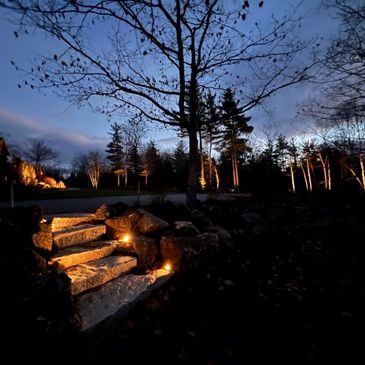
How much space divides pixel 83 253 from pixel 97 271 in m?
0.40

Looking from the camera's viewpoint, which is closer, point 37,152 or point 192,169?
point 192,169

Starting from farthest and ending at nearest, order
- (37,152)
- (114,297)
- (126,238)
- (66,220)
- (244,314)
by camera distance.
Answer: (37,152) < (126,238) < (66,220) < (244,314) < (114,297)

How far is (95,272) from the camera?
8.70 ft

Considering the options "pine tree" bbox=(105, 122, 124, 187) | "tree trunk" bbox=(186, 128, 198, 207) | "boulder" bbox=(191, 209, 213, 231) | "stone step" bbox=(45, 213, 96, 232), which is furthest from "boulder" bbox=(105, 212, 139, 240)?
"pine tree" bbox=(105, 122, 124, 187)

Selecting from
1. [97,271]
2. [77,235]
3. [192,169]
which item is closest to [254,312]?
[97,271]

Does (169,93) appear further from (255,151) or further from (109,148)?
(109,148)

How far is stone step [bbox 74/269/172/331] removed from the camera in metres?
2.14

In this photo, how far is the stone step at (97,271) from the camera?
244 cm

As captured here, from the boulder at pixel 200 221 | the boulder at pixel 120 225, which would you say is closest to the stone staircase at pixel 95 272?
the boulder at pixel 120 225

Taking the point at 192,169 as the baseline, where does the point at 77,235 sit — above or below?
below

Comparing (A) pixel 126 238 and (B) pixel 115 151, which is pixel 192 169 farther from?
(B) pixel 115 151

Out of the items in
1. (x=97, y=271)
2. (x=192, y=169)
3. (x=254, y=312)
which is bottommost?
(x=254, y=312)

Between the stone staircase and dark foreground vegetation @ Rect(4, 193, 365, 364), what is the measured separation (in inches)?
6.1

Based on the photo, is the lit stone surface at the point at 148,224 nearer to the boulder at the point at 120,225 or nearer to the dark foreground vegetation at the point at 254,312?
the boulder at the point at 120,225
